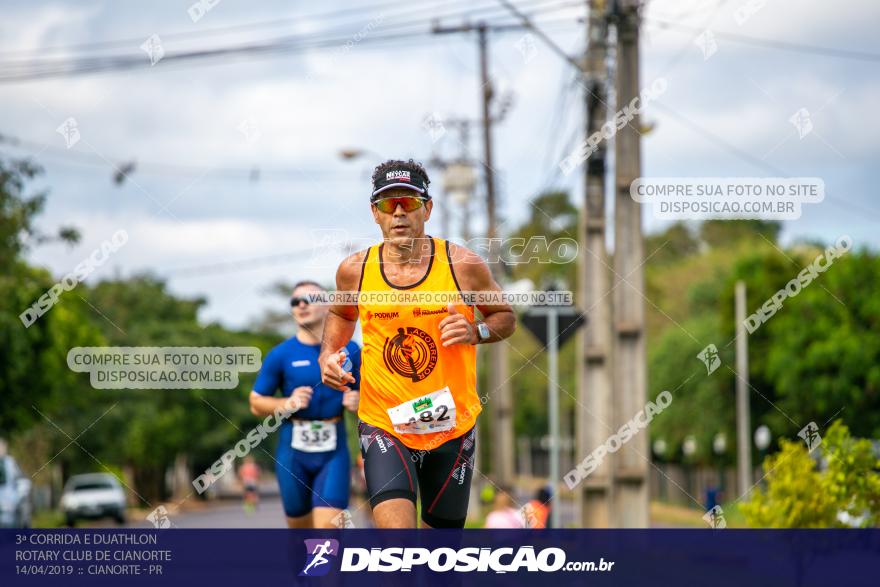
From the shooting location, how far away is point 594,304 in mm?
19422

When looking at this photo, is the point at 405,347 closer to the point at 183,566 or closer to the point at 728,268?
the point at 183,566

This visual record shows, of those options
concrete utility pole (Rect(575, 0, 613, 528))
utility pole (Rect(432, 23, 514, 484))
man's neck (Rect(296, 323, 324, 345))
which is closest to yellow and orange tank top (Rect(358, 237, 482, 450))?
man's neck (Rect(296, 323, 324, 345))

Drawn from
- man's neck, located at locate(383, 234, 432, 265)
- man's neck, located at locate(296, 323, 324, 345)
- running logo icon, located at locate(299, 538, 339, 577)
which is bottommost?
running logo icon, located at locate(299, 538, 339, 577)

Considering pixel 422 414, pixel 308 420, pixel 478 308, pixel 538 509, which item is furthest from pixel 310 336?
pixel 538 509

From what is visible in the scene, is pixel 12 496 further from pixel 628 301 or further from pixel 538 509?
pixel 628 301

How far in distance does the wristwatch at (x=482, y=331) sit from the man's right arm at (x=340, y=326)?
67 cm

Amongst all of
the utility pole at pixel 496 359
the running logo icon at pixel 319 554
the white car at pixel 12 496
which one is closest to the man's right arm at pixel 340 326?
the running logo icon at pixel 319 554

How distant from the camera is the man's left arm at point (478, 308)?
22.2 feet

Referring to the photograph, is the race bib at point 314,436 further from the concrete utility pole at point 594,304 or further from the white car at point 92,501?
the white car at point 92,501

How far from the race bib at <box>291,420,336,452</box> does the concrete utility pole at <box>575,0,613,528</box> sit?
943cm

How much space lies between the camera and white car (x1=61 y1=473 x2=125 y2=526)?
37656 millimetres

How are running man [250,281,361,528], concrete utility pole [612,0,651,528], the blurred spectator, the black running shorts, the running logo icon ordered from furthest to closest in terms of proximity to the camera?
concrete utility pole [612,0,651,528]
the blurred spectator
running man [250,281,361,528]
the running logo icon
the black running shorts

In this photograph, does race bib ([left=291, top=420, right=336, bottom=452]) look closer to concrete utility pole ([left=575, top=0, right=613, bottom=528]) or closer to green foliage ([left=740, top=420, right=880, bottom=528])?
green foliage ([left=740, top=420, right=880, bottom=528])

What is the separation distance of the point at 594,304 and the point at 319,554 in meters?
12.1
